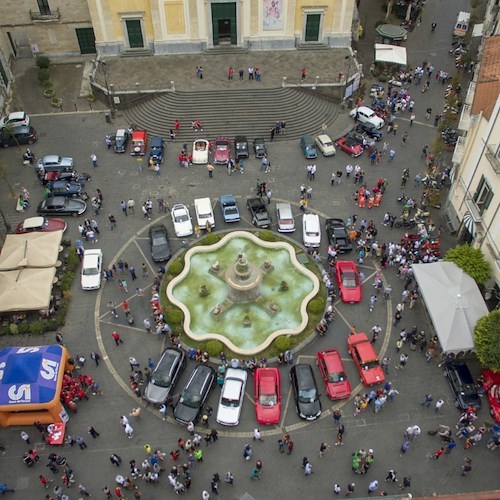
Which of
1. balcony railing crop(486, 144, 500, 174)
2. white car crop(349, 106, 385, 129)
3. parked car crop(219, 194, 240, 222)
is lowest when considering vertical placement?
parked car crop(219, 194, 240, 222)

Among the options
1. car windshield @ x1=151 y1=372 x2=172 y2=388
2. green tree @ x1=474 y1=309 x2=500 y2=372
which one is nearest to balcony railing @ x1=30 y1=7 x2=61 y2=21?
car windshield @ x1=151 y1=372 x2=172 y2=388

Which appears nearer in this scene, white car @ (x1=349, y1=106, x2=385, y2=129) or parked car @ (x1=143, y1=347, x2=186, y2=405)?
parked car @ (x1=143, y1=347, x2=186, y2=405)

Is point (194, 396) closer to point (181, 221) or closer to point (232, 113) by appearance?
point (181, 221)

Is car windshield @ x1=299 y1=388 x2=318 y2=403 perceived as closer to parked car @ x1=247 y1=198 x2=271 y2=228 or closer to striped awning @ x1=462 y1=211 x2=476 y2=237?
parked car @ x1=247 y1=198 x2=271 y2=228

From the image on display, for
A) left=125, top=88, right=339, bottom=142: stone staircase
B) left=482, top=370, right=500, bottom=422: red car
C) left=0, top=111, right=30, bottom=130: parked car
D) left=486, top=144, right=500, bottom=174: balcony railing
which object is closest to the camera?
left=482, top=370, right=500, bottom=422: red car

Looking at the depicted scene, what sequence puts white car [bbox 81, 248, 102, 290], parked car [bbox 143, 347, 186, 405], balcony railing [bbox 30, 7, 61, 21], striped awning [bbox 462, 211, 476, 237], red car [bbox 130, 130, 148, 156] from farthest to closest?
1. balcony railing [bbox 30, 7, 61, 21]
2. red car [bbox 130, 130, 148, 156]
3. white car [bbox 81, 248, 102, 290]
4. striped awning [bbox 462, 211, 476, 237]
5. parked car [bbox 143, 347, 186, 405]

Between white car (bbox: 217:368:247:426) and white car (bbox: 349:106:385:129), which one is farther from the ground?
white car (bbox: 349:106:385:129)

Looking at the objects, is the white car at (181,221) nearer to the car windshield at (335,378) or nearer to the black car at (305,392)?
the black car at (305,392)

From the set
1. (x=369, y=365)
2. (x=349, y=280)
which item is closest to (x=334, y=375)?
(x=369, y=365)

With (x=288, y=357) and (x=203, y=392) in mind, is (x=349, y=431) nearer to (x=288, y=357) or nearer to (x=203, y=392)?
(x=288, y=357)
